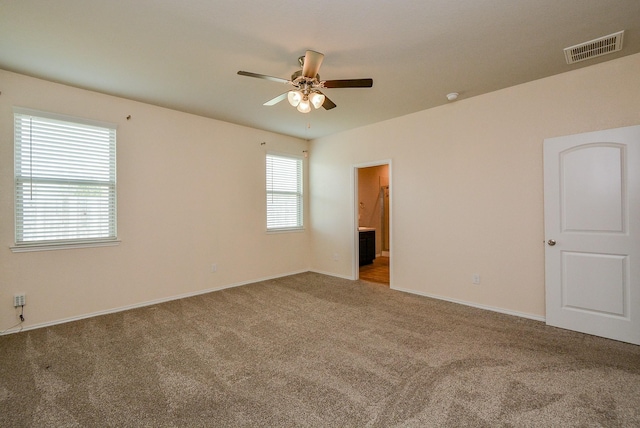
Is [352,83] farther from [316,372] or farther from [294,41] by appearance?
[316,372]

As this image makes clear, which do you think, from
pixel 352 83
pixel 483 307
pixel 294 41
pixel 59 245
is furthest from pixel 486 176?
pixel 59 245

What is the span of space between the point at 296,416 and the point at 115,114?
3.95m

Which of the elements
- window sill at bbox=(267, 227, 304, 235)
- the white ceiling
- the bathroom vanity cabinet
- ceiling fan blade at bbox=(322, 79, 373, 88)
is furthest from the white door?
window sill at bbox=(267, 227, 304, 235)

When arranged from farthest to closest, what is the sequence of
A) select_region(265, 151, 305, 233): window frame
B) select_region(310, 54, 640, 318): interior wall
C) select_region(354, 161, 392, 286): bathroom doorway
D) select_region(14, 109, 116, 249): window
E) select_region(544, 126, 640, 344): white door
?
select_region(354, 161, 392, 286): bathroom doorway
select_region(265, 151, 305, 233): window frame
select_region(14, 109, 116, 249): window
select_region(310, 54, 640, 318): interior wall
select_region(544, 126, 640, 344): white door

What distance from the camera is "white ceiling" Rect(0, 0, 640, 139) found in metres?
2.06

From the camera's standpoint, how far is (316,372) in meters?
2.23

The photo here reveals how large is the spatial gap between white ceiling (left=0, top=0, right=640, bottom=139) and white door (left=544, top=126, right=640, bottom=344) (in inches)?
35.0

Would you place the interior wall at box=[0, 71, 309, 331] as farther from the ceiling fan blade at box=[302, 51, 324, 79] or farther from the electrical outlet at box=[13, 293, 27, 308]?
the ceiling fan blade at box=[302, 51, 324, 79]

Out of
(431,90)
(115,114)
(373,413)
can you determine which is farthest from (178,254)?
(431,90)

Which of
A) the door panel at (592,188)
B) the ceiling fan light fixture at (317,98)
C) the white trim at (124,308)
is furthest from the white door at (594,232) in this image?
the white trim at (124,308)

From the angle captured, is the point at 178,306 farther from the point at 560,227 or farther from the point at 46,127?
the point at 560,227

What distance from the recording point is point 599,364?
2295mm

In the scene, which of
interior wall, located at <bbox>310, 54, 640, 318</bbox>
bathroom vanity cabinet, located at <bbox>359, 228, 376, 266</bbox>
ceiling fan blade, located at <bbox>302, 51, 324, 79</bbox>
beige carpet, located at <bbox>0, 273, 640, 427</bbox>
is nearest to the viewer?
beige carpet, located at <bbox>0, 273, 640, 427</bbox>

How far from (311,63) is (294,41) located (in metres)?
0.32
